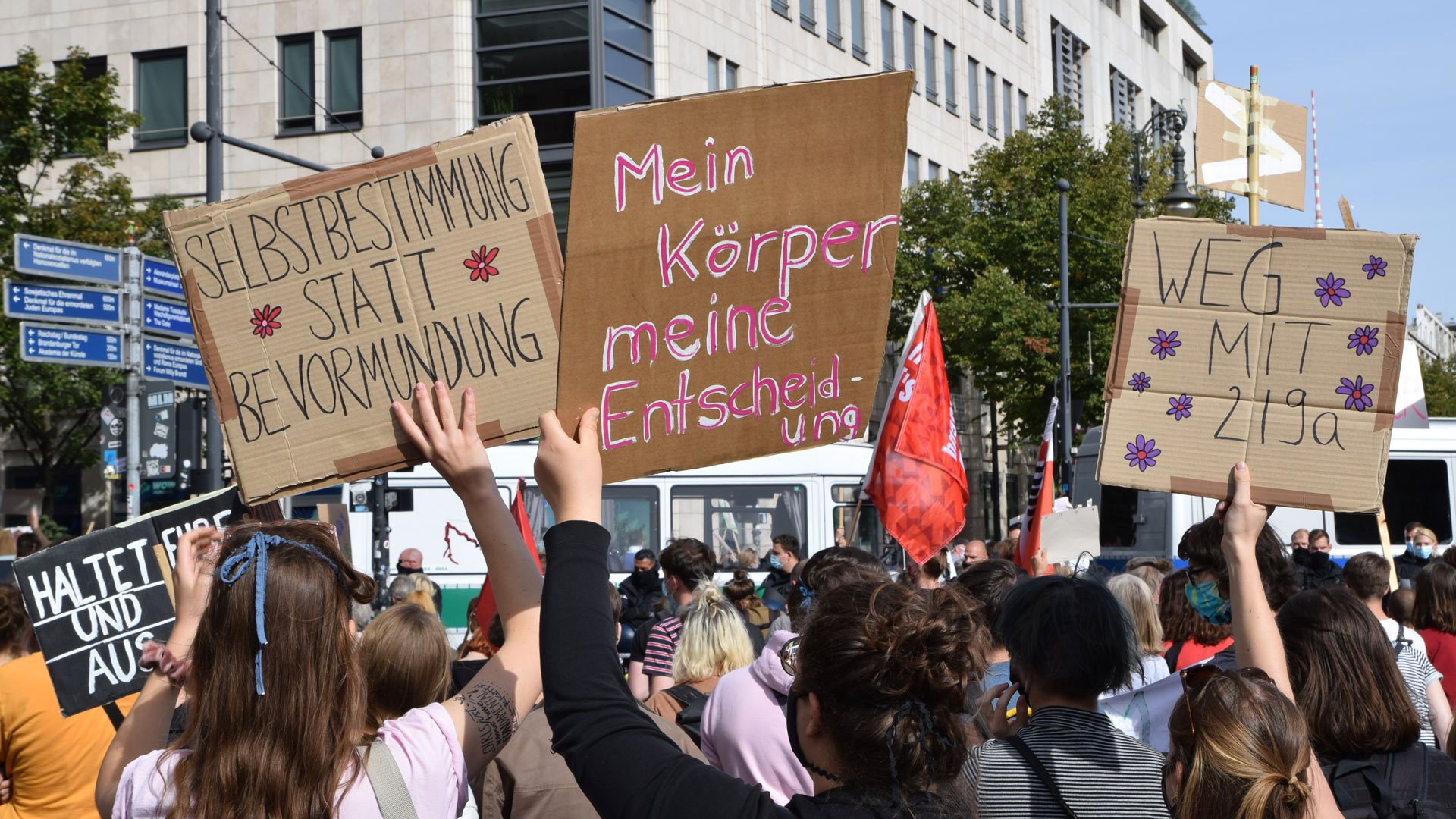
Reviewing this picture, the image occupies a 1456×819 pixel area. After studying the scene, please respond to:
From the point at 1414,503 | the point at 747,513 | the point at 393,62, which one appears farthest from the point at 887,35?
the point at 1414,503

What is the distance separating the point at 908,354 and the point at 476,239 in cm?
512

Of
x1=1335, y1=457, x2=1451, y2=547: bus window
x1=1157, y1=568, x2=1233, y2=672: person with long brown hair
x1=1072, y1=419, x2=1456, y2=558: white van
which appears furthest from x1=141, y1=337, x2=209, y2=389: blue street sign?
x1=1335, y1=457, x2=1451, y2=547: bus window

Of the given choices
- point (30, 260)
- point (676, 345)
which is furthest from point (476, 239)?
point (30, 260)

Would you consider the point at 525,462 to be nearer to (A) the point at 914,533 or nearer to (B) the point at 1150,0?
(A) the point at 914,533

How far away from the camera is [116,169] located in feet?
100

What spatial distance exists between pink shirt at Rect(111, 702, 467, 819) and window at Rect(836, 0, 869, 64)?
121ft

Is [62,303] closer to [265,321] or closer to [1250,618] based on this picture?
[265,321]

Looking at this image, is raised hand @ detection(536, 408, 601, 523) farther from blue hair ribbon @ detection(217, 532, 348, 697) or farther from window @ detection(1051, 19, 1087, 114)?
window @ detection(1051, 19, 1087, 114)

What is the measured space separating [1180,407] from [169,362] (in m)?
11.3

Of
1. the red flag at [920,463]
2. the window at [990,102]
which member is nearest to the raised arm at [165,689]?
the red flag at [920,463]

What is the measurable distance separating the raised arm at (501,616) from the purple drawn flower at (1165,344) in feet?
6.21

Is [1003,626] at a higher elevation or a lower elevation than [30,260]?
lower

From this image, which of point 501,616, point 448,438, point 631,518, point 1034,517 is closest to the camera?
point 501,616

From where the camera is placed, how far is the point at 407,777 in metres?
2.35
